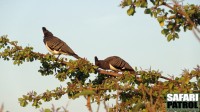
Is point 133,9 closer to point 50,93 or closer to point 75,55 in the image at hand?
point 50,93

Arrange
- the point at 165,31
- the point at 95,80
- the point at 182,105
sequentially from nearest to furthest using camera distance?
the point at 182,105
the point at 165,31
the point at 95,80

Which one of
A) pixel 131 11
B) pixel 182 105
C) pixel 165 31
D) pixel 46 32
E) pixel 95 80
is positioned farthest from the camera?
pixel 46 32

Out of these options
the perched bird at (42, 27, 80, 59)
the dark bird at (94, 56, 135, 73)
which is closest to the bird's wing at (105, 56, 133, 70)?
the dark bird at (94, 56, 135, 73)

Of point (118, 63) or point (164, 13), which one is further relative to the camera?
point (118, 63)

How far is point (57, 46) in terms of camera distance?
56.5 ft

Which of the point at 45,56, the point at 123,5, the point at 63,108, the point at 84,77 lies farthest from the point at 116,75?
the point at 63,108

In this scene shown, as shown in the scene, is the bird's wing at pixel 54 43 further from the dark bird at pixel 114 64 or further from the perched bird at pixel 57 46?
the dark bird at pixel 114 64

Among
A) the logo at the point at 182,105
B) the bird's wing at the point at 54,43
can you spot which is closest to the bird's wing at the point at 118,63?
the bird's wing at the point at 54,43

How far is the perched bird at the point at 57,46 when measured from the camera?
661 inches

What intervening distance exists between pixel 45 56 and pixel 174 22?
511 cm

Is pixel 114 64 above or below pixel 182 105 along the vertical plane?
above

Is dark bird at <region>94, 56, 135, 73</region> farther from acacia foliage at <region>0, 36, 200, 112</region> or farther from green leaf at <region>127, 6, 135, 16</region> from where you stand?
green leaf at <region>127, 6, 135, 16</region>

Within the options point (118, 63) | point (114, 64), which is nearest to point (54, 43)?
point (114, 64)

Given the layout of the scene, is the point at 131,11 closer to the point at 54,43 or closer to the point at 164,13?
the point at 164,13
